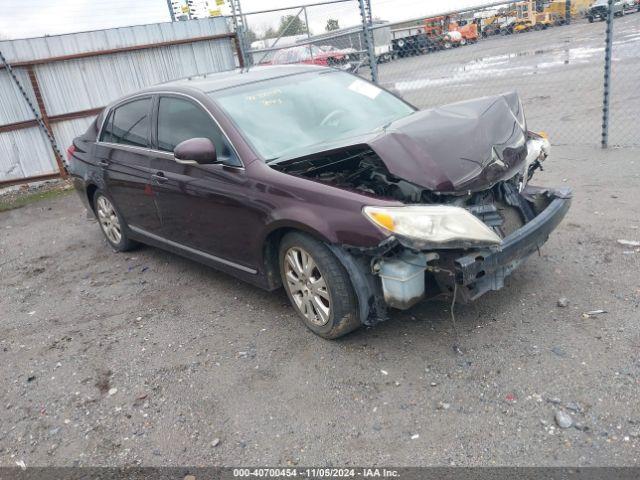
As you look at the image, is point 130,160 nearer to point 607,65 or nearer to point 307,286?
point 307,286

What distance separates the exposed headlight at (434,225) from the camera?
9.85 ft

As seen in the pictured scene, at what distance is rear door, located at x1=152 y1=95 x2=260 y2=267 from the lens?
3.89 metres

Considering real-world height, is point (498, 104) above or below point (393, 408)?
above

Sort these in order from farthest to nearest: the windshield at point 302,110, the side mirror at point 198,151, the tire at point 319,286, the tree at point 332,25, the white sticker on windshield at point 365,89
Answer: the tree at point 332,25 < the white sticker on windshield at point 365,89 < the windshield at point 302,110 < the side mirror at point 198,151 < the tire at point 319,286

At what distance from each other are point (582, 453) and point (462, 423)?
56 cm

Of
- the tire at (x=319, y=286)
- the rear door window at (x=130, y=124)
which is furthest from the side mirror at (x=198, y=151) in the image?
the rear door window at (x=130, y=124)

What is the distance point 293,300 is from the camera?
3.85 m

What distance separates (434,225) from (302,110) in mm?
1733

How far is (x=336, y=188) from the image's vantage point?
3.33m

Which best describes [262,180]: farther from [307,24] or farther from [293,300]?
[307,24]

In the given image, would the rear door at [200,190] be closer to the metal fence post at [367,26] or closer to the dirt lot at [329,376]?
the dirt lot at [329,376]

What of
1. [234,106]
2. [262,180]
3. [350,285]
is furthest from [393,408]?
[234,106]

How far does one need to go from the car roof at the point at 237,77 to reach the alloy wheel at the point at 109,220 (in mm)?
1541

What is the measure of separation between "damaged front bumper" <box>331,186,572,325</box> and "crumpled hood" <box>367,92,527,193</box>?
40 centimetres
